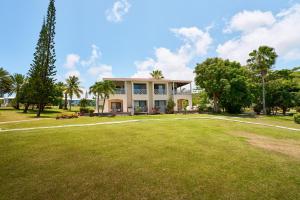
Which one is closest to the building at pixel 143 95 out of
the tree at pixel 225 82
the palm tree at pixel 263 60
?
the tree at pixel 225 82

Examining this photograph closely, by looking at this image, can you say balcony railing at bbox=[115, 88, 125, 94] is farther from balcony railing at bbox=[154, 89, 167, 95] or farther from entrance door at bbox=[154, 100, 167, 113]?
entrance door at bbox=[154, 100, 167, 113]

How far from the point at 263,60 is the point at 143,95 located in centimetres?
2378

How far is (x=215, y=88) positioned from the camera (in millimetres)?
28625

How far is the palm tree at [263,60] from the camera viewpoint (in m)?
34.1

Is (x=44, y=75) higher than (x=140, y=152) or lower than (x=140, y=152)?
higher

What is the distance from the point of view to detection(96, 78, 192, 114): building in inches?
1230

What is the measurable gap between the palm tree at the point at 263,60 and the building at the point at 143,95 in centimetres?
1336

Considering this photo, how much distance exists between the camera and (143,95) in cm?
3284

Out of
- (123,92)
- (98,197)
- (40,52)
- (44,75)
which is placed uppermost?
(40,52)

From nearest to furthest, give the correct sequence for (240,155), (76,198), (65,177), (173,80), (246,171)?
(76,198), (65,177), (246,171), (240,155), (173,80)

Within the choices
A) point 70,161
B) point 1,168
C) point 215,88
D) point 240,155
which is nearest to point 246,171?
point 240,155

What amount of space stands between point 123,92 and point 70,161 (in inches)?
984

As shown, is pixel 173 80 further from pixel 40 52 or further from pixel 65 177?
pixel 65 177

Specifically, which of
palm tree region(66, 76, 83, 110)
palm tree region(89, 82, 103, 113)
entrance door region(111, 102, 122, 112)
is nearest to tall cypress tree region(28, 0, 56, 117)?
palm tree region(89, 82, 103, 113)
